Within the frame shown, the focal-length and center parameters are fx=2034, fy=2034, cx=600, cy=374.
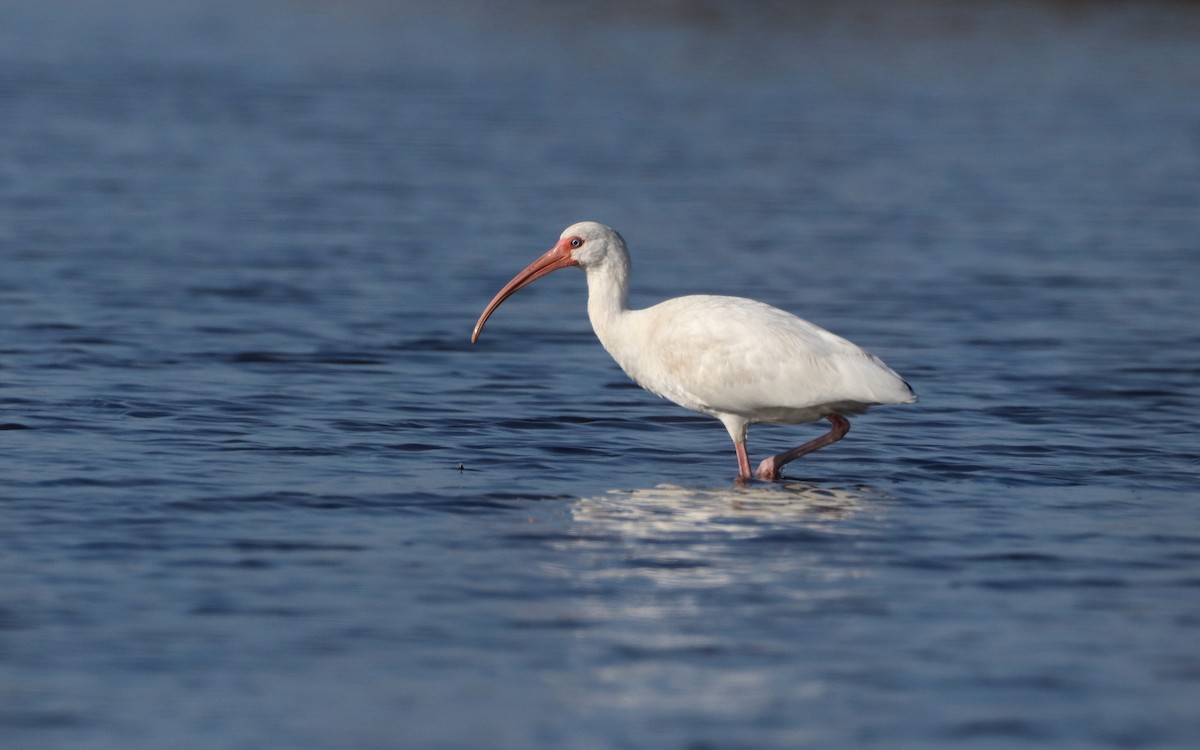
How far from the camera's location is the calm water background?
699 centimetres

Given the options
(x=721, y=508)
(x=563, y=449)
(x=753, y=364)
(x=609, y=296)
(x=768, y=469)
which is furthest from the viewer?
(x=563, y=449)

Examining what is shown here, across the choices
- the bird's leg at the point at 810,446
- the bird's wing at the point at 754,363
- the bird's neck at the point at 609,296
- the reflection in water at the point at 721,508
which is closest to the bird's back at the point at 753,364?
the bird's wing at the point at 754,363

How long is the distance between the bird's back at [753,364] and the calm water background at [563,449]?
47 cm

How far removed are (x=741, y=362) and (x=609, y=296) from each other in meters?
1.07

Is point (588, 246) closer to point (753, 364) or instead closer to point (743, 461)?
point (753, 364)

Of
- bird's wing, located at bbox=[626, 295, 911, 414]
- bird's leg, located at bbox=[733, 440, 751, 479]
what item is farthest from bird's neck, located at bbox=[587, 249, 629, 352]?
bird's leg, located at bbox=[733, 440, 751, 479]

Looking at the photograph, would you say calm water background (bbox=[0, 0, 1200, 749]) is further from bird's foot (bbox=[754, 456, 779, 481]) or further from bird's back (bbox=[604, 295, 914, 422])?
bird's back (bbox=[604, 295, 914, 422])

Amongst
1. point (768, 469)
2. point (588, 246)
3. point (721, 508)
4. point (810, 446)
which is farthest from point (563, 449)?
point (721, 508)

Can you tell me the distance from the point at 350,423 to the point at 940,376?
4.34 metres

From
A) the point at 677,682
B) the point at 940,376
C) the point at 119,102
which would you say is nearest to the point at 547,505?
the point at 677,682

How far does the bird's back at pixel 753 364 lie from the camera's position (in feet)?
33.3

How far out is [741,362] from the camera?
10250 millimetres

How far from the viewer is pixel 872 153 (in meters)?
27.5

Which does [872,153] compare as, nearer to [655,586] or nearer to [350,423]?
[350,423]
